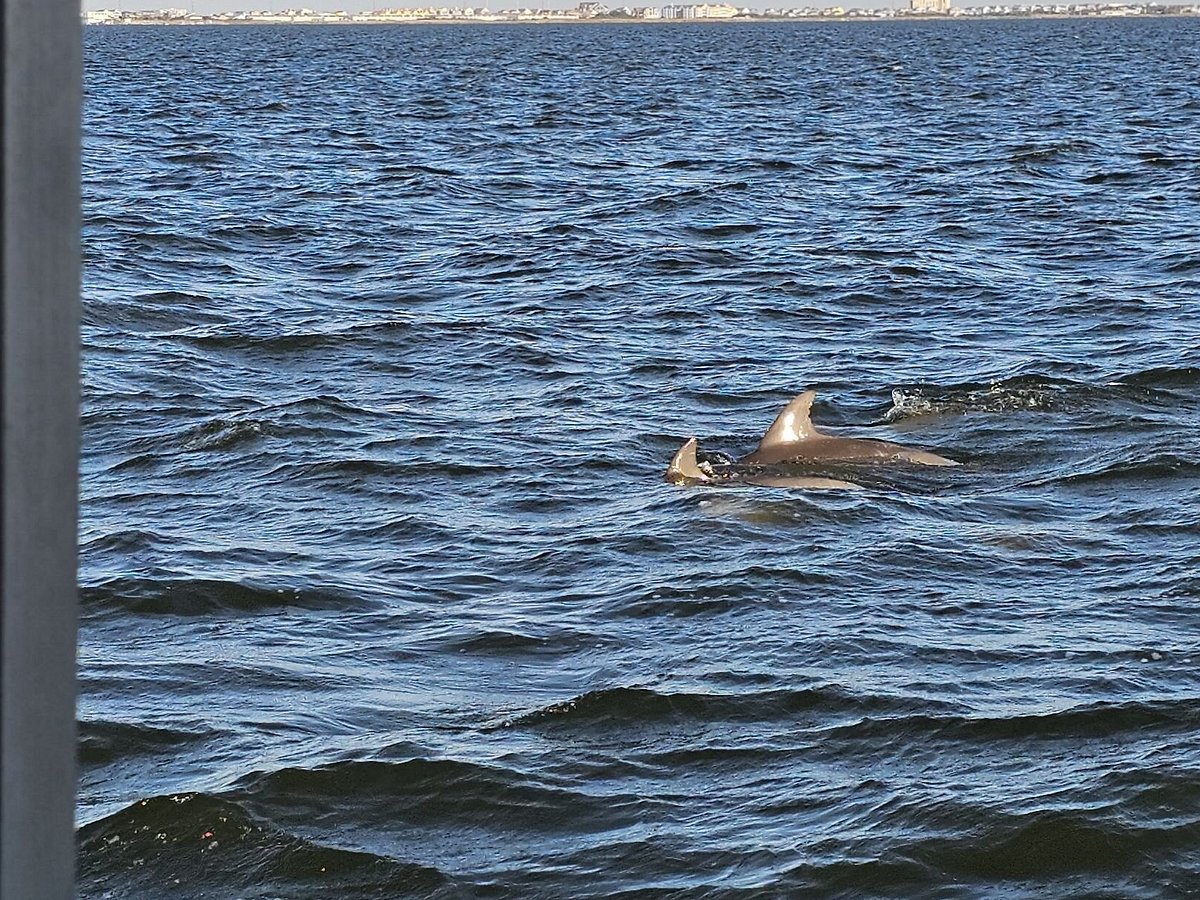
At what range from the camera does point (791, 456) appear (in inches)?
423

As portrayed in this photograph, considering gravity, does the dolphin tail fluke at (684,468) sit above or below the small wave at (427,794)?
below

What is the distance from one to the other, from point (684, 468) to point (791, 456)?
664 mm

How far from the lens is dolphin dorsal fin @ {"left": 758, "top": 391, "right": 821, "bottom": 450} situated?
10.8 meters

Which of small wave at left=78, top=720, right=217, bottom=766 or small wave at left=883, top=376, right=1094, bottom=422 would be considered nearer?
small wave at left=78, top=720, right=217, bottom=766

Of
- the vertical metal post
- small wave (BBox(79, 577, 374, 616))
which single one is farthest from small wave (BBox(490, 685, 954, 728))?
the vertical metal post

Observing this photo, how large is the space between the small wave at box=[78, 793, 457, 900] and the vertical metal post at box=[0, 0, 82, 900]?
4.37m

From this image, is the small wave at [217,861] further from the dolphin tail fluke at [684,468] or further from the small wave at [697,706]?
the dolphin tail fluke at [684,468]

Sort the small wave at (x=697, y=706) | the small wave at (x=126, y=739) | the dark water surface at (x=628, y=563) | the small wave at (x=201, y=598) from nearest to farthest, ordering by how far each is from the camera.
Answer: the dark water surface at (x=628, y=563)
the small wave at (x=126, y=739)
the small wave at (x=697, y=706)
the small wave at (x=201, y=598)

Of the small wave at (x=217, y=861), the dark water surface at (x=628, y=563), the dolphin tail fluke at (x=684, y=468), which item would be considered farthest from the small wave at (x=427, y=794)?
the dolphin tail fluke at (x=684, y=468)

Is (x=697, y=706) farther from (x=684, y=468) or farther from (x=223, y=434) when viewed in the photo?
(x=223, y=434)

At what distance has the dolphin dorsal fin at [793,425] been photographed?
35.5 feet

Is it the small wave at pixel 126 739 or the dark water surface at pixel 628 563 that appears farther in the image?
the small wave at pixel 126 739

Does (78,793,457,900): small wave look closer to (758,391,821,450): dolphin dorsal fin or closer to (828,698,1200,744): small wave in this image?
(828,698,1200,744): small wave

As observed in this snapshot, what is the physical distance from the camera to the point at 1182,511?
9.87 m
